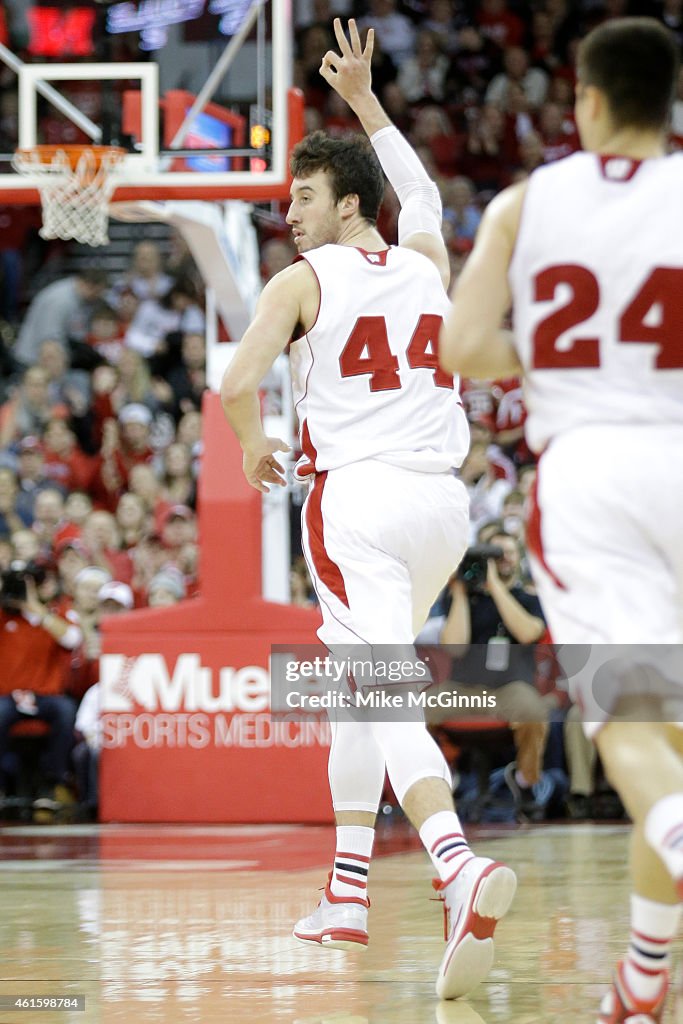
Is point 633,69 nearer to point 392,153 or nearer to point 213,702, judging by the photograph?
point 392,153

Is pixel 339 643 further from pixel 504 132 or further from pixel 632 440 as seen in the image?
pixel 504 132

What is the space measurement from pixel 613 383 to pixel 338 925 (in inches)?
81.2

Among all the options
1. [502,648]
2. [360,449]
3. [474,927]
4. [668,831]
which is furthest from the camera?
[502,648]

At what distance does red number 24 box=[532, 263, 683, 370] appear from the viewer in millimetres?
3234

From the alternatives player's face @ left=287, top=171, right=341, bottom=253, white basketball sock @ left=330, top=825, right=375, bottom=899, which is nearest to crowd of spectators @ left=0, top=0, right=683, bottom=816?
player's face @ left=287, top=171, right=341, bottom=253

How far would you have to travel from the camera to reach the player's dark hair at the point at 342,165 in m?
5.05

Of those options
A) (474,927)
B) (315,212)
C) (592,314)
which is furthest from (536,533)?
(315,212)

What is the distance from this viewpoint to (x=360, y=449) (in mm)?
4742

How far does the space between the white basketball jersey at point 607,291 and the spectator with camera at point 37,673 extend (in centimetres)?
813

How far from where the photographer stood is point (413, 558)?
4.71m

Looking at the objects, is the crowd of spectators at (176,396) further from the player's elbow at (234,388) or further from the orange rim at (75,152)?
the player's elbow at (234,388)

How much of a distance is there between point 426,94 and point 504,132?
1.15 metres

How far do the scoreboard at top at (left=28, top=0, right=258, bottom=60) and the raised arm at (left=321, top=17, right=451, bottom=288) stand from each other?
585 cm

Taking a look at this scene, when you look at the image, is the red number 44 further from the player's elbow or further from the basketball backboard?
the basketball backboard
